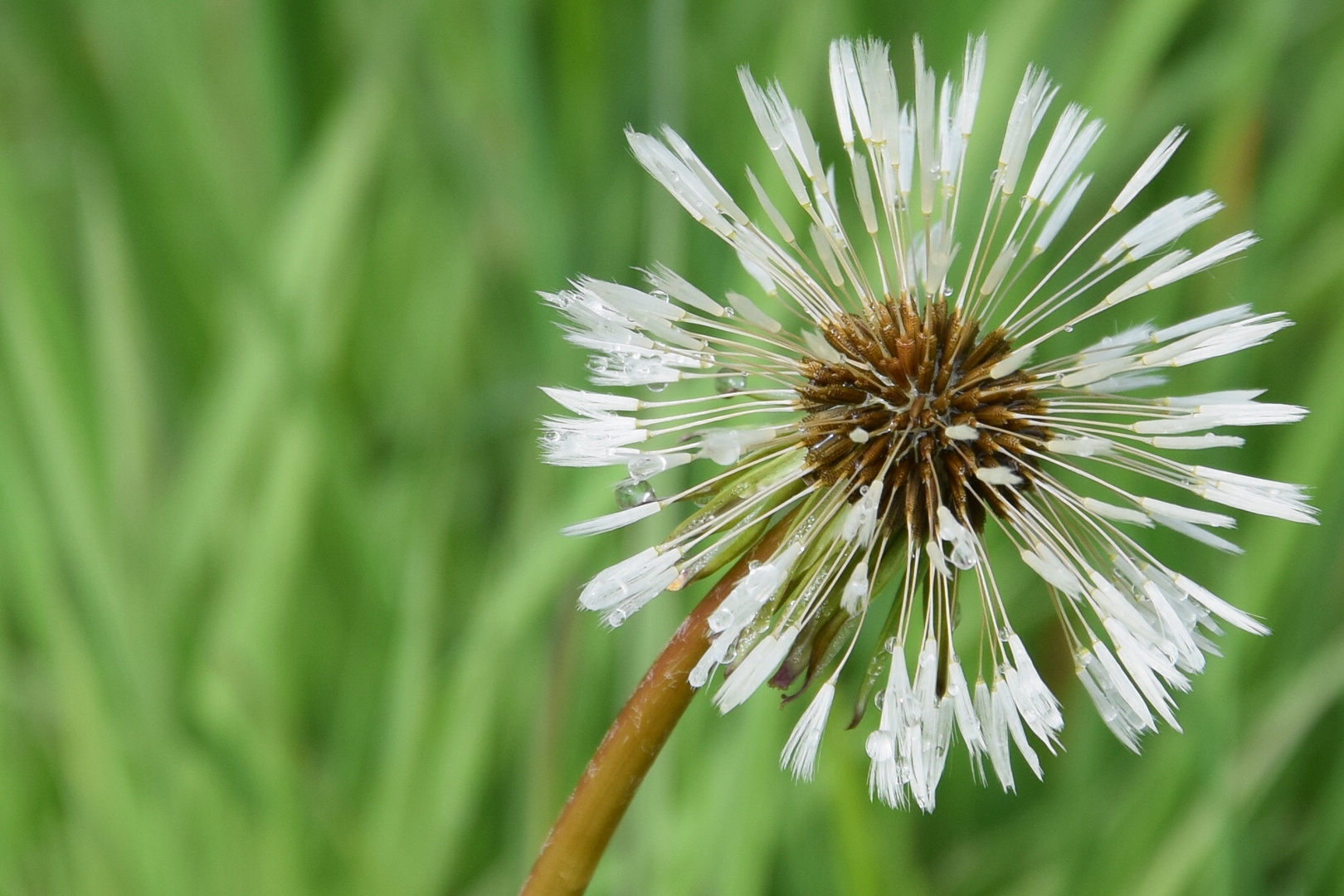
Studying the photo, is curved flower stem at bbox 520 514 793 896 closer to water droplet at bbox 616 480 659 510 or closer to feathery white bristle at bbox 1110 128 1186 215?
water droplet at bbox 616 480 659 510

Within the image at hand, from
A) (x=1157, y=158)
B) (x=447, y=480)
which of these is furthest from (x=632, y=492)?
(x=447, y=480)

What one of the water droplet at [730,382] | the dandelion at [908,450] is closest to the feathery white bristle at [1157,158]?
the dandelion at [908,450]

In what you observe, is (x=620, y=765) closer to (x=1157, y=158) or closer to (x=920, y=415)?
(x=920, y=415)

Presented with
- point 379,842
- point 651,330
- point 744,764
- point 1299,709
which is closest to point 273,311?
point 379,842

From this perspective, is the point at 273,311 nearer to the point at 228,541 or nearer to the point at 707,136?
the point at 228,541

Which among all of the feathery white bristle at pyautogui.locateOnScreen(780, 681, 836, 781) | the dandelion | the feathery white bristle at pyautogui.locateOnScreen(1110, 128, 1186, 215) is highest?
the feathery white bristle at pyautogui.locateOnScreen(1110, 128, 1186, 215)

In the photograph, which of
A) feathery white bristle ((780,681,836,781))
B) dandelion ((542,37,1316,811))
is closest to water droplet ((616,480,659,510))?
dandelion ((542,37,1316,811))
